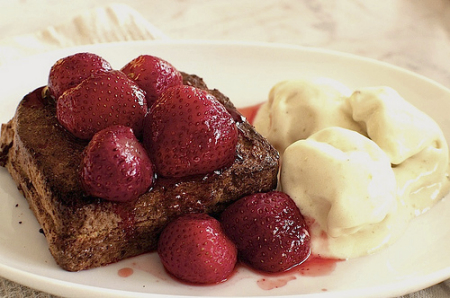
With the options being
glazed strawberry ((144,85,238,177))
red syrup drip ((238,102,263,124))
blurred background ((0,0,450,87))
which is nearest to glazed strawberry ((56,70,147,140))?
glazed strawberry ((144,85,238,177))

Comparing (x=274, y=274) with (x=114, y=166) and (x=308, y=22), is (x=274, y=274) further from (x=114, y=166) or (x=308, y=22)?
(x=308, y=22)

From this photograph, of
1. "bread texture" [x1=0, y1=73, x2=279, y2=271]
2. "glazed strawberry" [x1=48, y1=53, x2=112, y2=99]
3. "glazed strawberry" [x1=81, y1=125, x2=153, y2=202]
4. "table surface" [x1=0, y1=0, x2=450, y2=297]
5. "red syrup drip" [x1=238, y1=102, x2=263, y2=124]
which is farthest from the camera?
"table surface" [x1=0, y1=0, x2=450, y2=297]

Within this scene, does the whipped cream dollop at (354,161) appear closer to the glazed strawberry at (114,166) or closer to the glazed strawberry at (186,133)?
the glazed strawberry at (186,133)

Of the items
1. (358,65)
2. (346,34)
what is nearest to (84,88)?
(358,65)

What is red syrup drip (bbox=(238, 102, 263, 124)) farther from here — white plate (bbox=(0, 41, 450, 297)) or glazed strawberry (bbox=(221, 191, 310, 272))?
glazed strawberry (bbox=(221, 191, 310, 272))

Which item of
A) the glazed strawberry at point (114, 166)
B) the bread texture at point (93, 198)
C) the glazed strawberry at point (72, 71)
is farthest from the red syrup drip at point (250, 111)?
the glazed strawberry at point (114, 166)

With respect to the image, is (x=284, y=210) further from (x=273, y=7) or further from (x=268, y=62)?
(x=273, y=7)
